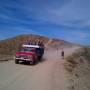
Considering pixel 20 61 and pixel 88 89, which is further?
pixel 20 61

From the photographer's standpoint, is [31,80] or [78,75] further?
[78,75]

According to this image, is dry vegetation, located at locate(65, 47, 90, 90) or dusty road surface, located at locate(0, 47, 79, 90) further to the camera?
dry vegetation, located at locate(65, 47, 90, 90)

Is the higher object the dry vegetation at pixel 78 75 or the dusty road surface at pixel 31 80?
the dusty road surface at pixel 31 80

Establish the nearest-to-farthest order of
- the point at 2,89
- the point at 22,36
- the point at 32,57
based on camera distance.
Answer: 1. the point at 2,89
2. the point at 32,57
3. the point at 22,36

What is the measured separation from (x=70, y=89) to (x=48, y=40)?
83.4 meters

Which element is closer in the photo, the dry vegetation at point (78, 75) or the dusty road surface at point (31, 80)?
the dusty road surface at point (31, 80)

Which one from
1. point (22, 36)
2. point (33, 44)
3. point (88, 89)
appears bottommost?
point (88, 89)

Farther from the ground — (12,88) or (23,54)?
(23,54)

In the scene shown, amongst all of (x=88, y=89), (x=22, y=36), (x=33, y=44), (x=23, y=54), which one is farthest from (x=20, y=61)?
(x=22, y=36)

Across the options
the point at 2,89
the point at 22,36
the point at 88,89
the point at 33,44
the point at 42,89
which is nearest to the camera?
the point at 2,89

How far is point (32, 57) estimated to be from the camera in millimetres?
20891

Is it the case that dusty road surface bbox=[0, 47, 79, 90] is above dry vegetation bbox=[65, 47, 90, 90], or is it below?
above

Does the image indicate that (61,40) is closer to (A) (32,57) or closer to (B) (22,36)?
(B) (22,36)

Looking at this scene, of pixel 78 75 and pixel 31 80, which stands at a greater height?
pixel 31 80
